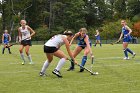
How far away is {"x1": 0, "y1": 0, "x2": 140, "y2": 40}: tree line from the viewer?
85000mm

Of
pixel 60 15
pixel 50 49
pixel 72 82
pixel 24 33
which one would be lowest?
pixel 60 15

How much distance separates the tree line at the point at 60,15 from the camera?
85.0 meters

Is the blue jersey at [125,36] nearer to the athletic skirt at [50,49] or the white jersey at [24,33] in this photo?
the white jersey at [24,33]

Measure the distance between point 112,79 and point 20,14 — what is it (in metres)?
77.5

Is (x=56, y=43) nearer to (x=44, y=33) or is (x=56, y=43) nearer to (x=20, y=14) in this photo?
(x=44, y=33)

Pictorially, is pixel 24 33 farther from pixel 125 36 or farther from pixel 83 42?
pixel 125 36

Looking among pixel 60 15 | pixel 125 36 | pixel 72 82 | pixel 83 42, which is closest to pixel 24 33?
pixel 83 42

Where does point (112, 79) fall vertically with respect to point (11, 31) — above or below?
above

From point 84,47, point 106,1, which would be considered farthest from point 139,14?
point 84,47

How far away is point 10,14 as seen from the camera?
86188mm

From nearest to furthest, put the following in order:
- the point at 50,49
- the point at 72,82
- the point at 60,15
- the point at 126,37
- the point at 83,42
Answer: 1. the point at 72,82
2. the point at 50,49
3. the point at 83,42
4. the point at 126,37
5. the point at 60,15

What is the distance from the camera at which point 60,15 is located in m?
88.5

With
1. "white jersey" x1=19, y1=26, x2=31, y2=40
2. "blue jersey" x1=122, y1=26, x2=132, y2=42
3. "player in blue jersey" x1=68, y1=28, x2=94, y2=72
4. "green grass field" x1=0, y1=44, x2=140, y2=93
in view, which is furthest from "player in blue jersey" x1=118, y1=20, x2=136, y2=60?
"green grass field" x1=0, y1=44, x2=140, y2=93

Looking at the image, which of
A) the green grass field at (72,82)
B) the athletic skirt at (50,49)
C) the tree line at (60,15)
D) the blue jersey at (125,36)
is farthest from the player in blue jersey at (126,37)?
the tree line at (60,15)
